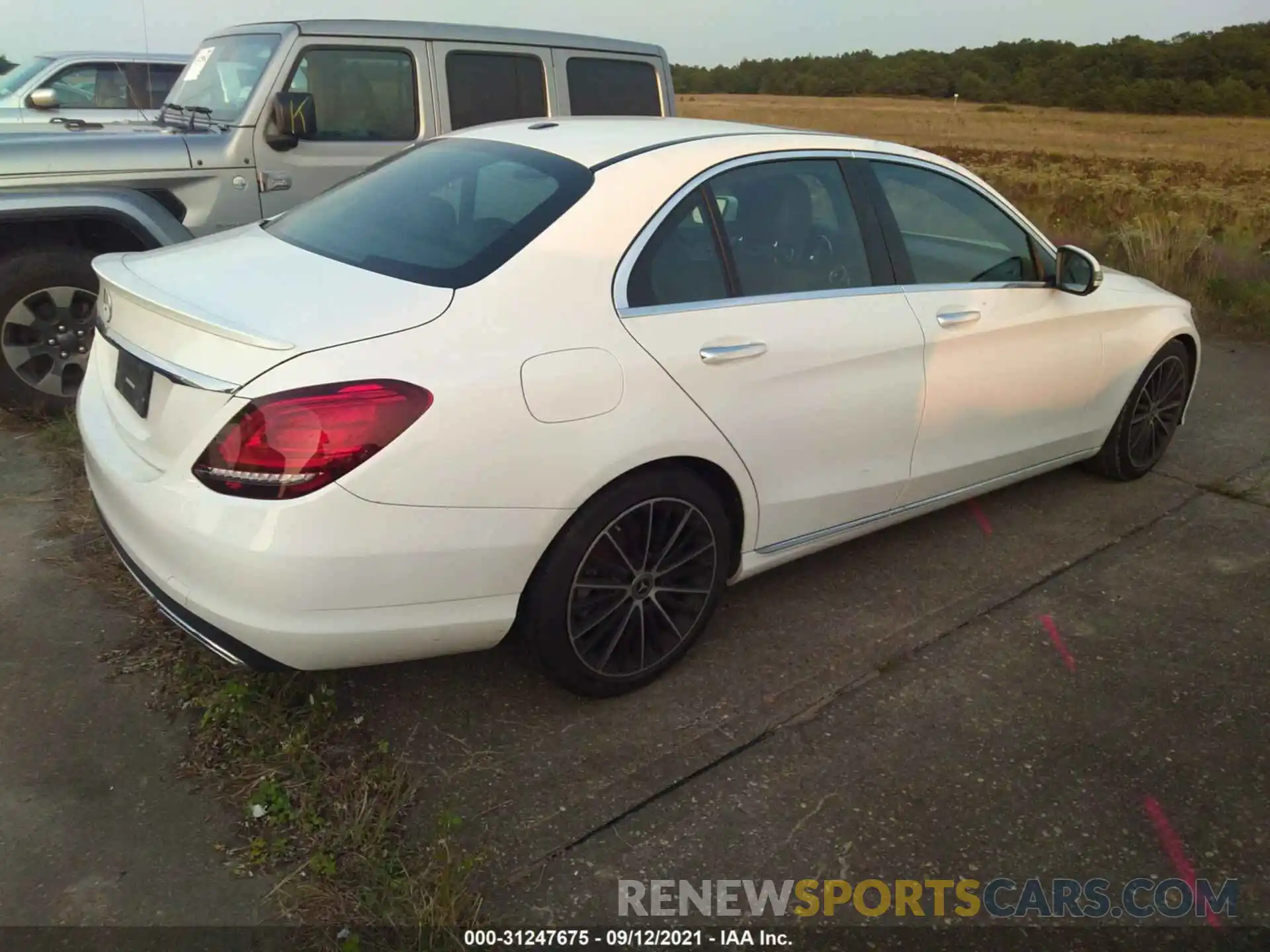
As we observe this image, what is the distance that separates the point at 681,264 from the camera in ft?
9.98

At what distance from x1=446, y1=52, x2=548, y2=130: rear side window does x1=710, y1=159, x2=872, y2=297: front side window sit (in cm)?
322

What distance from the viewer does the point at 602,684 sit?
3.04 m

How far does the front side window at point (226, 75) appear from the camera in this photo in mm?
5715

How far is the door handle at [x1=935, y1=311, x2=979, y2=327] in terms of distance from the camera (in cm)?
366

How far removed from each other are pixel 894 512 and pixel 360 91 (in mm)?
4073

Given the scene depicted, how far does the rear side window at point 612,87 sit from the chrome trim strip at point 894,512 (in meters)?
3.90

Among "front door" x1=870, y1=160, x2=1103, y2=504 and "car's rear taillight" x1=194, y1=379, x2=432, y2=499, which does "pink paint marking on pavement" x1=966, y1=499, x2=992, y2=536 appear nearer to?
"front door" x1=870, y1=160, x2=1103, y2=504

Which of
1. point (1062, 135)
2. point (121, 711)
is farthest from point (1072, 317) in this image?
point (1062, 135)

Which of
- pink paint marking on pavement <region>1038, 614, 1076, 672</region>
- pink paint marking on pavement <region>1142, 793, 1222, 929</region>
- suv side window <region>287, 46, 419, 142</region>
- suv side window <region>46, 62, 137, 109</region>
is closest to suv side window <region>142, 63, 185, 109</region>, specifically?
suv side window <region>46, 62, 137, 109</region>

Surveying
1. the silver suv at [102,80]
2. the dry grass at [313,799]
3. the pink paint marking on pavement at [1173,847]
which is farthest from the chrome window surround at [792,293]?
the silver suv at [102,80]

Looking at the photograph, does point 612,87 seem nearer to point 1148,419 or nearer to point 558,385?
point 1148,419

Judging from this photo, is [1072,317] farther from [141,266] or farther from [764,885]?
[141,266]

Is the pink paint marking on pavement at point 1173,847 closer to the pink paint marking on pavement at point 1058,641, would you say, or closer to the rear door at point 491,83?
the pink paint marking on pavement at point 1058,641

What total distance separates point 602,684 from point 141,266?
189 centimetres
